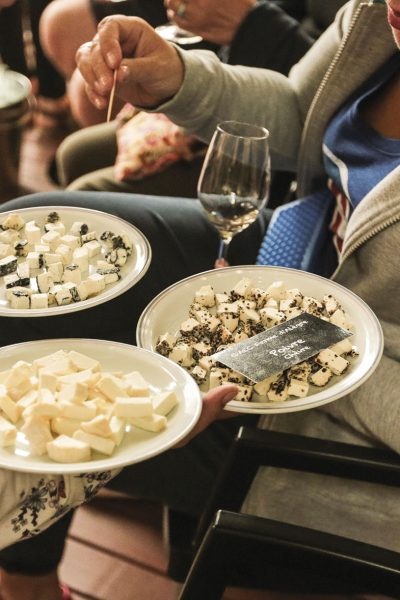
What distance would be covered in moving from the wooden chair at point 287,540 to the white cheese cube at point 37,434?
243 mm

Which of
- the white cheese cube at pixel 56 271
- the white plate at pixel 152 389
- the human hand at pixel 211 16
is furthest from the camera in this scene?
the human hand at pixel 211 16

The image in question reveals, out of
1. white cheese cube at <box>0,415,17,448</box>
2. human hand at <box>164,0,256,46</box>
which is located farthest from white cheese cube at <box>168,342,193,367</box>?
human hand at <box>164,0,256,46</box>

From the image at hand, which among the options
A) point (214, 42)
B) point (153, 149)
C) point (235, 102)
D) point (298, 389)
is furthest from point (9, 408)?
point (214, 42)

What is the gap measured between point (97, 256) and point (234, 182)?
257 mm

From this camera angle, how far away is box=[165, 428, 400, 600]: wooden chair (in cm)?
87

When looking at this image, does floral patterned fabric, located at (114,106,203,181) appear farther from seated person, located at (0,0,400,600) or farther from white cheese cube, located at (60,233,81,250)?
white cheese cube, located at (60,233,81,250)

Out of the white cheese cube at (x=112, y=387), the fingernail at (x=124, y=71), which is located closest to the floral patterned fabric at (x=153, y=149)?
the fingernail at (x=124, y=71)

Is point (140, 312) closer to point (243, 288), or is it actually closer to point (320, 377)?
point (243, 288)

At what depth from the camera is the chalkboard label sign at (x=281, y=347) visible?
923mm

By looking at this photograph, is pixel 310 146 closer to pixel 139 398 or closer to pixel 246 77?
pixel 246 77

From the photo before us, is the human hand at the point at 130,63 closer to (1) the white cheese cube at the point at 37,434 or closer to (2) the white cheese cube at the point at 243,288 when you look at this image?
(2) the white cheese cube at the point at 243,288

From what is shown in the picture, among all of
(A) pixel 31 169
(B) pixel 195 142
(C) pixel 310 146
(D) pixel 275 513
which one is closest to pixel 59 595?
(D) pixel 275 513

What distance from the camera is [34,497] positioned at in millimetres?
864

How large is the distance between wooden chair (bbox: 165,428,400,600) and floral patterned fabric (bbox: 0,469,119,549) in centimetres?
17
